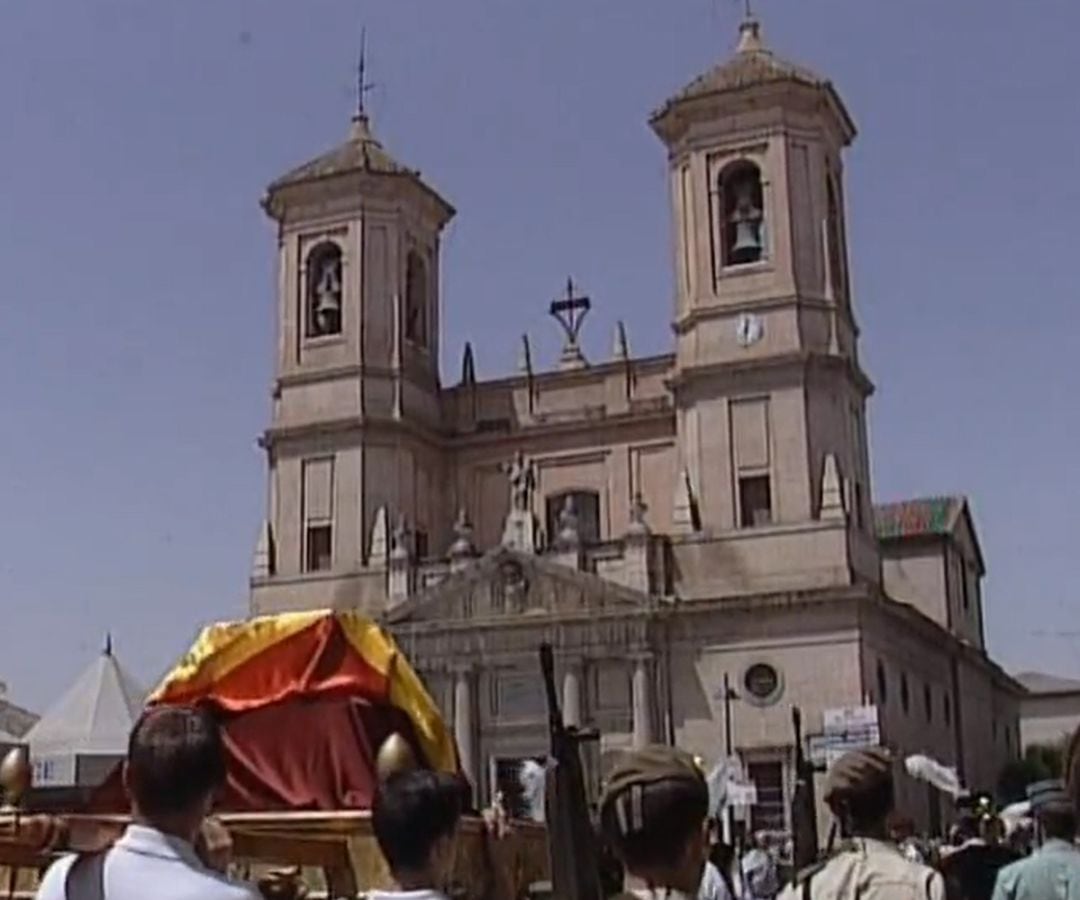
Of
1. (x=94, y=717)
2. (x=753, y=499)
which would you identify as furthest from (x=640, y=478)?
(x=94, y=717)

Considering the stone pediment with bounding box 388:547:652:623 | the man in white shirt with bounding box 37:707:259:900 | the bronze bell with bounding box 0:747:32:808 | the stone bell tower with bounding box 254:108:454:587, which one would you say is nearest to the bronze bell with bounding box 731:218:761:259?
the stone pediment with bounding box 388:547:652:623

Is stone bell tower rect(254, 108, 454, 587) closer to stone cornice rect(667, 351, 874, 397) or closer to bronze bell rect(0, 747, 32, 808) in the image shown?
stone cornice rect(667, 351, 874, 397)

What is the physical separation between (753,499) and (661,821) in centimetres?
3454

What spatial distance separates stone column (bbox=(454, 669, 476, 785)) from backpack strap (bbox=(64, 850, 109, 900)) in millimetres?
34320

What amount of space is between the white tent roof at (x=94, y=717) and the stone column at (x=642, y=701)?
36.7 ft

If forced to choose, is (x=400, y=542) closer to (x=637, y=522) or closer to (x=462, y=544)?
(x=462, y=544)

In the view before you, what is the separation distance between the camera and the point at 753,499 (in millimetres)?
37406

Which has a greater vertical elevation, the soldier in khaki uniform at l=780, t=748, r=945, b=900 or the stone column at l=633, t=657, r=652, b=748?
the stone column at l=633, t=657, r=652, b=748

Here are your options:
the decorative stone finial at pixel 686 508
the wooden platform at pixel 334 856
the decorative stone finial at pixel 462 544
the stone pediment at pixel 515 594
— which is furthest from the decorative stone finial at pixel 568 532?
the wooden platform at pixel 334 856

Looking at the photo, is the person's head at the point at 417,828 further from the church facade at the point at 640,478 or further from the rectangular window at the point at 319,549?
the rectangular window at the point at 319,549

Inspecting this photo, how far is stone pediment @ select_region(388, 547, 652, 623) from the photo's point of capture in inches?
1455

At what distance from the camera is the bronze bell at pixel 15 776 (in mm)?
6762

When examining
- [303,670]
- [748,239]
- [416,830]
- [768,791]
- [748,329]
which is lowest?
[768,791]

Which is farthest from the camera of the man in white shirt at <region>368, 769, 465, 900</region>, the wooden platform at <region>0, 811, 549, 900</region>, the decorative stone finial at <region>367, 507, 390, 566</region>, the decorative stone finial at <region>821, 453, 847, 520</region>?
the decorative stone finial at <region>367, 507, 390, 566</region>
